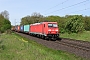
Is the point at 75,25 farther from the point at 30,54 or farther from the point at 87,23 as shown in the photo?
the point at 87,23

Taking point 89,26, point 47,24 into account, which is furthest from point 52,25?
point 89,26

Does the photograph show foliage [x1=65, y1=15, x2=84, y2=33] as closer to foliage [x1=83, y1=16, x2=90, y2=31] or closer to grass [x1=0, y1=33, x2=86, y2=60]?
grass [x1=0, y1=33, x2=86, y2=60]

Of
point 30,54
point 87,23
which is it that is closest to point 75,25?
point 30,54

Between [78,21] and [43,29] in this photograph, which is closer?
[43,29]

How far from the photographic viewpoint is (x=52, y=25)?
1359 inches

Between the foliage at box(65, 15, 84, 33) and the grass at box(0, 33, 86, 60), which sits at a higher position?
the foliage at box(65, 15, 84, 33)

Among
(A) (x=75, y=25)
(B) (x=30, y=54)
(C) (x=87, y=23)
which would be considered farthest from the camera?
(C) (x=87, y=23)

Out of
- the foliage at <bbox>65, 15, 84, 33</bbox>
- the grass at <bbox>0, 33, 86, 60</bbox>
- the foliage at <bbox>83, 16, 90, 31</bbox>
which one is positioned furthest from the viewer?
the foliage at <bbox>83, 16, 90, 31</bbox>

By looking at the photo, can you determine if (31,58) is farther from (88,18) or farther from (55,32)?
(88,18)

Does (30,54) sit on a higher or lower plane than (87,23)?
lower

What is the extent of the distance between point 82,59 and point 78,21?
107 feet

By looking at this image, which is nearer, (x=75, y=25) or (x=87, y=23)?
(x=75, y=25)

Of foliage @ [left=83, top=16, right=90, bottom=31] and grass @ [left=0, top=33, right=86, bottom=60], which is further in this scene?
foliage @ [left=83, top=16, right=90, bottom=31]

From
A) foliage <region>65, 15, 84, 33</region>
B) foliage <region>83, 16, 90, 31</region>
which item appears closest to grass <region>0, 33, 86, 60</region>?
foliage <region>65, 15, 84, 33</region>
